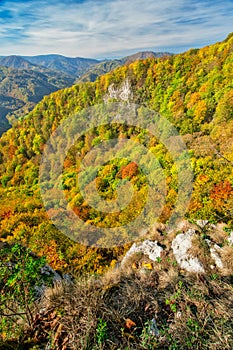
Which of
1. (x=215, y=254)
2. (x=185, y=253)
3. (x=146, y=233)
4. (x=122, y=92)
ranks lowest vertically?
(x=146, y=233)

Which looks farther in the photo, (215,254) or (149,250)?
(149,250)

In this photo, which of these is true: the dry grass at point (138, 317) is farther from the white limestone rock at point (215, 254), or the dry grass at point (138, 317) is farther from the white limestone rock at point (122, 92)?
the white limestone rock at point (122, 92)

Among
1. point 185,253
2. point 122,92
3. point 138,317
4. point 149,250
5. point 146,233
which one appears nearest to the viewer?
point 138,317

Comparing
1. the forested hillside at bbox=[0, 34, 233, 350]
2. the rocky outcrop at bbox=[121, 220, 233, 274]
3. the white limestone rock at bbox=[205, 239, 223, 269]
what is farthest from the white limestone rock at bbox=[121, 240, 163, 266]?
the white limestone rock at bbox=[205, 239, 223, 269]

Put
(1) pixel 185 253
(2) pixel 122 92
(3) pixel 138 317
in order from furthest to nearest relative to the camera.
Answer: (2) pixel 122 92
(1) pixel 185 253
(3) pixel 138 317

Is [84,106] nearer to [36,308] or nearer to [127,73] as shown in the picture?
[127,73]

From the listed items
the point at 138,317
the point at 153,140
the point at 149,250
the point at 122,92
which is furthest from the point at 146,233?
the point at 122,92

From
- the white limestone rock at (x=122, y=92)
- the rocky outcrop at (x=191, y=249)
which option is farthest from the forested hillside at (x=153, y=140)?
the white limestone rock at (x=122, y=92)

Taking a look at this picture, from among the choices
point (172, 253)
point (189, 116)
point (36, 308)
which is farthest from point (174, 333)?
point (189, 116)

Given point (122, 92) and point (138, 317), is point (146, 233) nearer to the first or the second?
point (138, 317)
